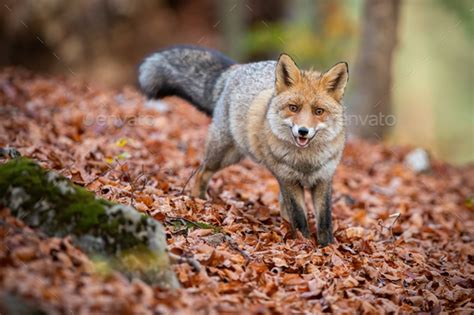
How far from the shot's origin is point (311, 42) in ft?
58.0

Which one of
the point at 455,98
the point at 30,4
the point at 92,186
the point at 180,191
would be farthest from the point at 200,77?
the point at 455,98

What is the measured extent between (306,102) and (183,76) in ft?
8.13

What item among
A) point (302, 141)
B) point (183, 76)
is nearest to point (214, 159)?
point (183, 76)

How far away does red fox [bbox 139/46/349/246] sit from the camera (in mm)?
6219

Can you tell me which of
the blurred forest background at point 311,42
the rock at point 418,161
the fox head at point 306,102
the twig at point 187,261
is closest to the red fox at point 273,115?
the fox head at point 306,102

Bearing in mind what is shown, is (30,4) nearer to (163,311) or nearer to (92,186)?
(92,186)

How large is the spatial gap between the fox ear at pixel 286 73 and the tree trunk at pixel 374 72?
23.7ft

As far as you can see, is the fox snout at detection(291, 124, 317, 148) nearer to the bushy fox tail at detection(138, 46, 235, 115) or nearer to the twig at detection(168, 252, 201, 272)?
the twig at detection(168, 252, 201, 272)

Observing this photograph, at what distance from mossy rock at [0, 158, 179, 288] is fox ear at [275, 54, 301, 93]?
2590mm

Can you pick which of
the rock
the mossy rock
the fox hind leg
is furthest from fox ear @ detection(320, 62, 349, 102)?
the rock

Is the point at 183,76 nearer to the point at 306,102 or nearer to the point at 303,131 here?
the point at 306,102

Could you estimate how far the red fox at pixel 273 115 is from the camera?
20.4 feet

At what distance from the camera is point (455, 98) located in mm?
27141

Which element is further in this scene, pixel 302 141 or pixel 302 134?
pixel 302 141
